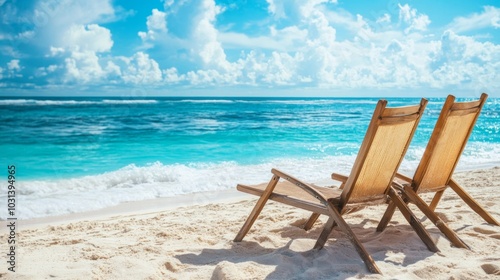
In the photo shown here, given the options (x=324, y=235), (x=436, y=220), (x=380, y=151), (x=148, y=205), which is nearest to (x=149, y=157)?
(x=148, y=205)

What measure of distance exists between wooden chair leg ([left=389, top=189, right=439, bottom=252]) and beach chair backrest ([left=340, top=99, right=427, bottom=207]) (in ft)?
0.31

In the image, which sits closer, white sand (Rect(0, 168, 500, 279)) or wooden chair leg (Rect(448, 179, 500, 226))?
white sand (Rect(0, 168, 500, 279))

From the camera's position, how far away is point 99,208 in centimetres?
602

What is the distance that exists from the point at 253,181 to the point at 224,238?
4318 mm

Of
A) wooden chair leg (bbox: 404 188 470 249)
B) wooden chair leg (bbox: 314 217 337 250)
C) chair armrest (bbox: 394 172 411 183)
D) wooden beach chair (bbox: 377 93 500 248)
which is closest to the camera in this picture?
wooden chair leg (bbox: 314 217 337 250)

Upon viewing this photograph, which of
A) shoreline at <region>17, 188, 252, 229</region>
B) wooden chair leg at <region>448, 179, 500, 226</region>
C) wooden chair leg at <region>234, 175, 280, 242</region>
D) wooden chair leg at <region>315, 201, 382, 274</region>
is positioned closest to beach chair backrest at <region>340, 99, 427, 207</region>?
wooden chair leg at <region>315, 201, 382, 274</region>

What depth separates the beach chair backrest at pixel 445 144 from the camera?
3555 mm

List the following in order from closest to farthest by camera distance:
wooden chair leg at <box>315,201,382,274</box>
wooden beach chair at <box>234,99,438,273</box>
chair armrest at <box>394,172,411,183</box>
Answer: wooden chair leg at <box>315,201,382,274</box> < wooden beach chair at <box>234,99,438,273</box> < chair armrest at <box>394,172,411,183</box>

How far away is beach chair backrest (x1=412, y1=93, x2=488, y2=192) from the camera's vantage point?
3555 mm

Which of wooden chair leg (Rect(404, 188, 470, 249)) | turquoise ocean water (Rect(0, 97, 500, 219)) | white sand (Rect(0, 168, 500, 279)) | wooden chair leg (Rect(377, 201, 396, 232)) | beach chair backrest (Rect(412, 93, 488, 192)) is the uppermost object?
beach chair backrest (Rect(412, 93, 488, 192))

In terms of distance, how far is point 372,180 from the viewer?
3246 mm

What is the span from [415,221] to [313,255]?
870 millimetres

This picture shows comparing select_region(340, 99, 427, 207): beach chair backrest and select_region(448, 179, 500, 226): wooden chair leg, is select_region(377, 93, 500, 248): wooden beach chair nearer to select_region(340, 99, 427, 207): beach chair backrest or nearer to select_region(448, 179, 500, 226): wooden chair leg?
select_region(448, 179, 500, 226): wooden chair leg

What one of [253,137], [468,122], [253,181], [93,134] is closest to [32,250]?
[468,122]
